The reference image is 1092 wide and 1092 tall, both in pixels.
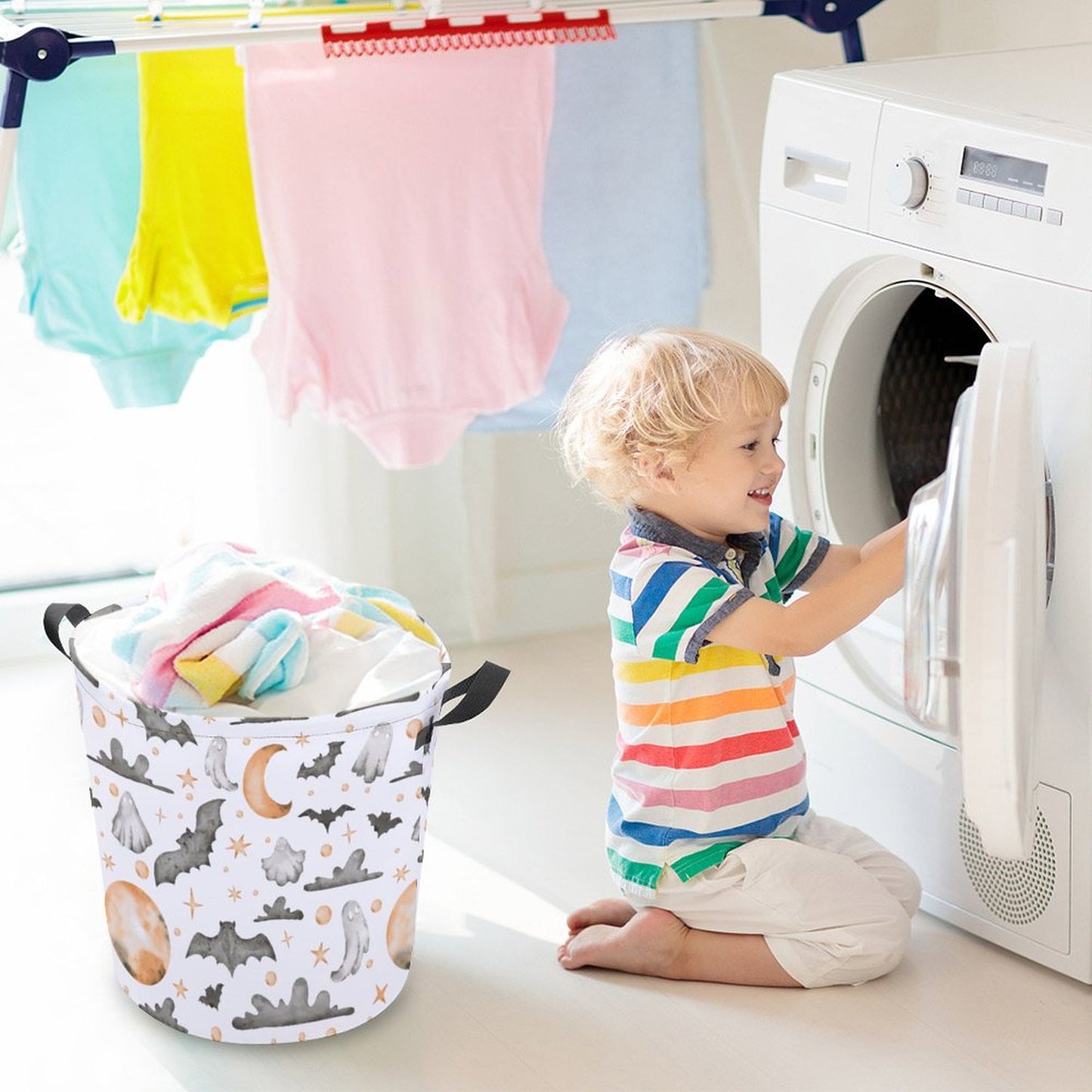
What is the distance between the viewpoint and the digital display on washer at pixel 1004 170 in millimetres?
1488

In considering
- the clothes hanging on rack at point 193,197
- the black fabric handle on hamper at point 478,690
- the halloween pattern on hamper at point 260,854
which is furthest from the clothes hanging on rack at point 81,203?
the black fabric handle on hamper at point 478,690

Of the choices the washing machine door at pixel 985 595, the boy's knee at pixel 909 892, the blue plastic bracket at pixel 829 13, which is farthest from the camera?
the blue plastic bracket at pixel 829 13

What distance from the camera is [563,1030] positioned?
62.9 inches

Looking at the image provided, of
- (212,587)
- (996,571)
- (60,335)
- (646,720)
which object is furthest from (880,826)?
(60,335)

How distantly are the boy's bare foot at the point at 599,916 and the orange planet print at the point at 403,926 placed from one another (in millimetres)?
203

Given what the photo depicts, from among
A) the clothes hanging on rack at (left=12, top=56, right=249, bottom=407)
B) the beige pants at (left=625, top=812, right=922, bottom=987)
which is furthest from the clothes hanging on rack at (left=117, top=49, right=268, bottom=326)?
the beige pants at (left=625, top=812, right=922, bottom=987)

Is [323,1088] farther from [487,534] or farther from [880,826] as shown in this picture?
[487,534]

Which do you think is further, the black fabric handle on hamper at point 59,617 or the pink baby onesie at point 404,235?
the pink baby onesie at point 404,235

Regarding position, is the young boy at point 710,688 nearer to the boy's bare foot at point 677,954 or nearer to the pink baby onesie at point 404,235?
the boy's bare foot at point 677,954

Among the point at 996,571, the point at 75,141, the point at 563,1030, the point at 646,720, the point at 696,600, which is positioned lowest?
the point at 563,1030

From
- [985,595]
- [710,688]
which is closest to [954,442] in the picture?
[985,595]

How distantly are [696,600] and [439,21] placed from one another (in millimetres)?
676

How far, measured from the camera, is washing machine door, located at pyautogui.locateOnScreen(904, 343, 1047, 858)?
1256 millimetres

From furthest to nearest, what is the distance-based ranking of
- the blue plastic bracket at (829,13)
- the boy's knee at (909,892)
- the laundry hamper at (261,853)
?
the blue plastic bracket at (829,13)
the boy's knee at (909,892)
the laundry hamper at (261,853)
